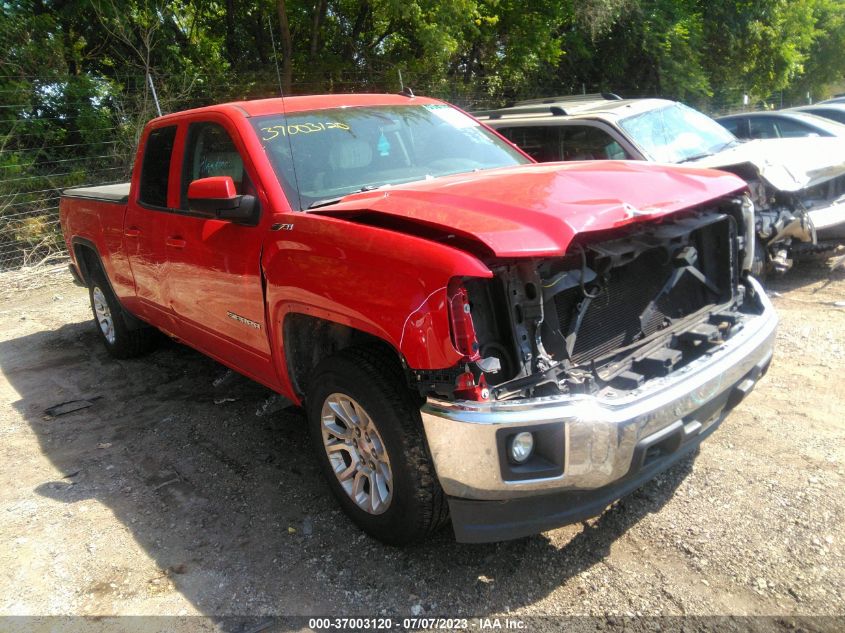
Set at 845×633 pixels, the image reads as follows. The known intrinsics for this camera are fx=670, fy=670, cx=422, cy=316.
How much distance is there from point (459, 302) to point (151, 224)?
2922 mm

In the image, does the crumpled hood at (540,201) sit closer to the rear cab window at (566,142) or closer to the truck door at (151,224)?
the truck door at (151,224)

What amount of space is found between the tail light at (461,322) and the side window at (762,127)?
30.6 feet

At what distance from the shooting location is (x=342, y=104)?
4074 mm

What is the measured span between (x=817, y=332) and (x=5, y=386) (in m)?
6.79

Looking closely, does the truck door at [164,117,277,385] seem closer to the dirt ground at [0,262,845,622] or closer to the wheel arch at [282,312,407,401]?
the wheel arch at [282,312,407,401]

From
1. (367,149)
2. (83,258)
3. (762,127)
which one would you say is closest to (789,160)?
(762,127)

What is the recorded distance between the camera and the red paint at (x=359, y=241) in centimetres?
250

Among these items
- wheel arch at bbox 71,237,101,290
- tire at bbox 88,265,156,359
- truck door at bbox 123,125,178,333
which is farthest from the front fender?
wheel arch at bbox 71,237,101,290

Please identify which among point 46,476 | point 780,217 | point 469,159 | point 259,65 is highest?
point 259,65

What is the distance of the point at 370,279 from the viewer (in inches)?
107

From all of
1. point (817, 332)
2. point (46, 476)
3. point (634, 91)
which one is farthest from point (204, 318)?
point (634, 91)

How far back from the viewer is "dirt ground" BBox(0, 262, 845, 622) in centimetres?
277

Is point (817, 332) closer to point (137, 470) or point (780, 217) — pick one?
point (780, 217)

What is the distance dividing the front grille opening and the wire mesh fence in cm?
1001
